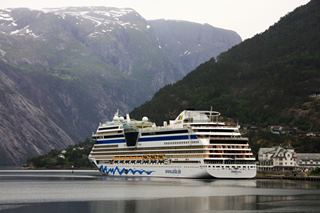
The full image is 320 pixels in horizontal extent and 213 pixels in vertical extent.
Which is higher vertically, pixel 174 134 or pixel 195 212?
pixel 174 134

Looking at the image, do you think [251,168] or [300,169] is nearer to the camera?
[251,168]

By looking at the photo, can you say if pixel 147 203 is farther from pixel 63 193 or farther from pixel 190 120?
pixel 190 120

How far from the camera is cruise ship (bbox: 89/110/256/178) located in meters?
160

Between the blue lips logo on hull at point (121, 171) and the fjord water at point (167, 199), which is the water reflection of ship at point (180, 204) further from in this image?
the blue lips logo on hull at point (121, 171)

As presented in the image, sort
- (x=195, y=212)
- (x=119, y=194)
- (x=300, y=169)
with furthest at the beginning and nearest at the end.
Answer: (x=300, y=169)
(x=119, y=194)
(x=195, y=212)

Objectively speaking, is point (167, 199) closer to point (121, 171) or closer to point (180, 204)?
point (180, 204)

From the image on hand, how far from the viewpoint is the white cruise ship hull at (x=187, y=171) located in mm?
158500

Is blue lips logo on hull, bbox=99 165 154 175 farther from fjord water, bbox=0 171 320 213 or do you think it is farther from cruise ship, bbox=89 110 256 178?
fjord water, bbox=0 171 320 213

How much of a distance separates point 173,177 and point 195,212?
76190 millimetres

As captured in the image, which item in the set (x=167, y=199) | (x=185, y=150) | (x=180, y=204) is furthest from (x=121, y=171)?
(x=180, y=204)

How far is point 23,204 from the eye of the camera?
105 metres

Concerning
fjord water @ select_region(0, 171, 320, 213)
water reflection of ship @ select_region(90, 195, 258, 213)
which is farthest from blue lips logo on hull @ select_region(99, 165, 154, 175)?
water reflection of ship @ select_region(90, 195, 258, 213)

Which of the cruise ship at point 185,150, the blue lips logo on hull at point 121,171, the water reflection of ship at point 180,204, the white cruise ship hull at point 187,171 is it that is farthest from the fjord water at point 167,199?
the blue lips logo on hull at point 121,171

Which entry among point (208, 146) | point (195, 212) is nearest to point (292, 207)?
point (195, 212)
